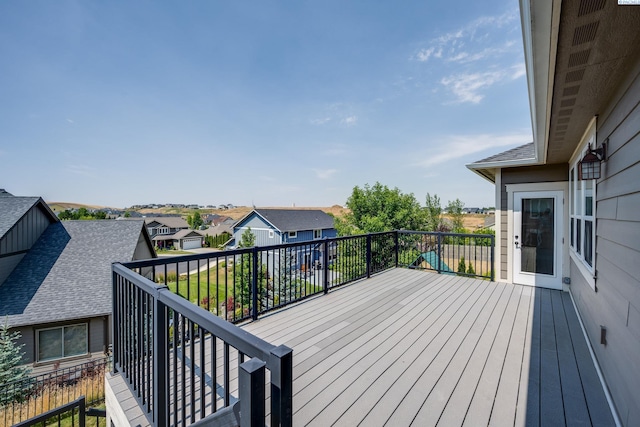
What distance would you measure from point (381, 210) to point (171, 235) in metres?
33.1

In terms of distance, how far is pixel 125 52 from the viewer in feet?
28.7

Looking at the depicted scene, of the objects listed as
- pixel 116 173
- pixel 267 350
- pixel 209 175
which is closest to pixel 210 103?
pixel 267 350

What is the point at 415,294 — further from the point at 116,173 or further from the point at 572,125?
the point at 116,173

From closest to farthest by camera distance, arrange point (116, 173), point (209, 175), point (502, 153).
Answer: point (502, 153)
point (116, 173)
point (209, 175)

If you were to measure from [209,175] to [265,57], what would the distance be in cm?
2126

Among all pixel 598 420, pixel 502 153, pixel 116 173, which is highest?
pixel 116 173

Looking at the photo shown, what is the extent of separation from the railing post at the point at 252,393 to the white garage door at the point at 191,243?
136 ft

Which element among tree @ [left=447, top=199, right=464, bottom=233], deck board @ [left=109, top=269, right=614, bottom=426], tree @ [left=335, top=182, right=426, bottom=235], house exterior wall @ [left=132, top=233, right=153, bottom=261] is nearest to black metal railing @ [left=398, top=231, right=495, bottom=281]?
deck board @ [left=109, top=269, right=614, bottom=426]

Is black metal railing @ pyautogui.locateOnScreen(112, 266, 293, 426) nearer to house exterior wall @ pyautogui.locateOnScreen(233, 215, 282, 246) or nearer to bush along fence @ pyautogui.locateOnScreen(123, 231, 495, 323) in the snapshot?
bush along fence @ pyautogui.locateOnScreen(123, 231, 495, 323)

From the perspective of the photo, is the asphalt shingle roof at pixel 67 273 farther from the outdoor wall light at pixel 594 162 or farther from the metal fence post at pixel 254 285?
the outdoor wall light at pixel 594 162

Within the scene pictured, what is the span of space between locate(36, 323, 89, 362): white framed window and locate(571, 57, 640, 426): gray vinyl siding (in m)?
12.7

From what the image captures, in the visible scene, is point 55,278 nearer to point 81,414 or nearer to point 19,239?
point 19,239

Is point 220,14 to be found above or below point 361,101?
above

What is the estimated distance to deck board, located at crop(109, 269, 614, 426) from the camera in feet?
5.76
